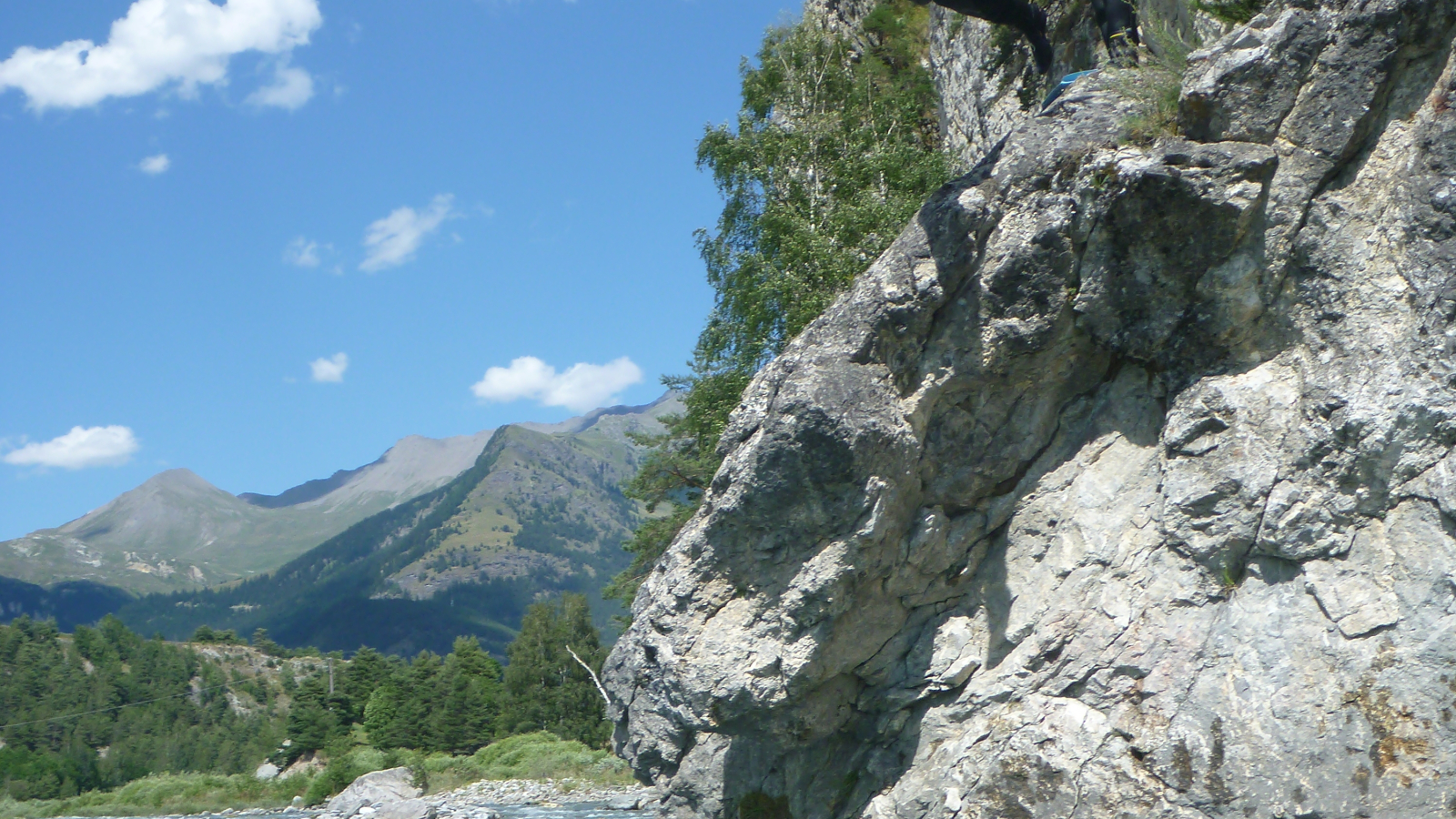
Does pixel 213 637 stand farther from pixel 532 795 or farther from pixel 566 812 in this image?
pixel 566 812

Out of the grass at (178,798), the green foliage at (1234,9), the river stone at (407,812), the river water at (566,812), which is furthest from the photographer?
the grass at (178,798)

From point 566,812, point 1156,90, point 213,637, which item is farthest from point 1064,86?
point 213,637

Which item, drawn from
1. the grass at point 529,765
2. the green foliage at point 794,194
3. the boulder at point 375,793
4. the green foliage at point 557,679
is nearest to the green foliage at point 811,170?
the green foliage at point 794,194

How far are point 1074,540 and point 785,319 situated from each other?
16.7m

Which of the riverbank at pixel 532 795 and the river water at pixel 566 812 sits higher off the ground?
the river water at pixel 566 812

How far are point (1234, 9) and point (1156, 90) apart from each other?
1.67 metres

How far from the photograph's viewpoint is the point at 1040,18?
14.1 m

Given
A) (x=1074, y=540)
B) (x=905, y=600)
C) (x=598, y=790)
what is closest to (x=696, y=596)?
(x=905, y=600)

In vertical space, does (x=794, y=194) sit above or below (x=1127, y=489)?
above

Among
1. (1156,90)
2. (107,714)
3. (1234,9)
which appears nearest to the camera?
(1156,90)

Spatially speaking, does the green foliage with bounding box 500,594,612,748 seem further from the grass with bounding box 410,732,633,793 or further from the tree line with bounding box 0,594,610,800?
the grass with bounding box 410,732,633,793

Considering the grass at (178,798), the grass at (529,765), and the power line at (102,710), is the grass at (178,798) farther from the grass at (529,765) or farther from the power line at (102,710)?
the power line at (102,710)

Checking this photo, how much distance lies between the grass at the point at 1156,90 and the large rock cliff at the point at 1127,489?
206 mm

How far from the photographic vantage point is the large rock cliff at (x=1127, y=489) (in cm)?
851
